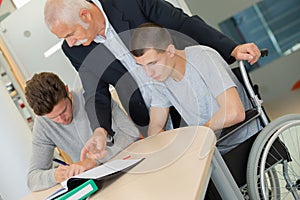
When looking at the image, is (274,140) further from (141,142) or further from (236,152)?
(141,142)

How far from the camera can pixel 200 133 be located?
4.10 feet

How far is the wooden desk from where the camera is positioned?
3.22 feet

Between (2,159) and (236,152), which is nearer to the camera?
(236,152)

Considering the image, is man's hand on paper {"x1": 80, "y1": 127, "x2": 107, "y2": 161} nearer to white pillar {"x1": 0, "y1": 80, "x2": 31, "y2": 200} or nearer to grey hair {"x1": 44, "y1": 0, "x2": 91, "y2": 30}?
grey hair {"x1": 44, "y1": 0, "x2": 91, "y2": 30}

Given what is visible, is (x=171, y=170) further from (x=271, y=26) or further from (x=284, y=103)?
(x=271, y=26)

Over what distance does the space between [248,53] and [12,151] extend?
1.51 m

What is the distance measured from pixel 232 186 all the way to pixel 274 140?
24 centimetres

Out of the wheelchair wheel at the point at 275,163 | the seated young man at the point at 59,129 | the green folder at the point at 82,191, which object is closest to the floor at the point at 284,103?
Answer: the wheelchair wheel at the point at 275,163

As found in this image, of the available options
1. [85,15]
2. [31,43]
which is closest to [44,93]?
[85,15]

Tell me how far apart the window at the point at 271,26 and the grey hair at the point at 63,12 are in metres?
1.91

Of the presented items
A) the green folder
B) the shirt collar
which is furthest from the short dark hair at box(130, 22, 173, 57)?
the green folder

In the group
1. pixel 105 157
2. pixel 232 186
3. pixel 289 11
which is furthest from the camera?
pixel 289 11

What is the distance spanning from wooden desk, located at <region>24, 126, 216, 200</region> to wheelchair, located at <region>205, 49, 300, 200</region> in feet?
0.21

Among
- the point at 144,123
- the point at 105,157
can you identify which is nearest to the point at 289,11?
the point at 144,123
